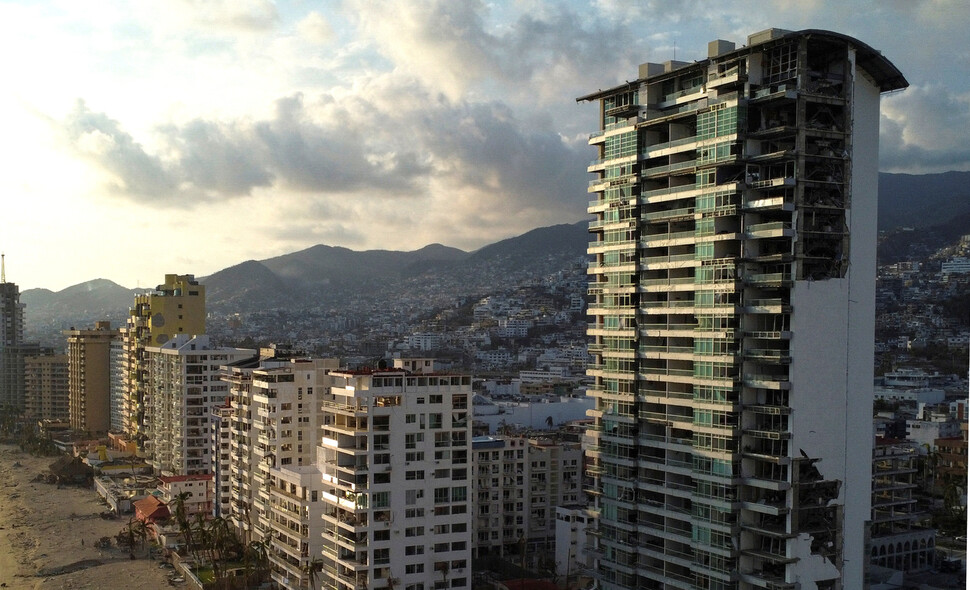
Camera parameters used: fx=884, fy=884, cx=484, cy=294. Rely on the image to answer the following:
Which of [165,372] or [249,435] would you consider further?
[165,372]

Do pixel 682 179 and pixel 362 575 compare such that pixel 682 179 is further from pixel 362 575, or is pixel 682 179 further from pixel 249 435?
pixel 249 435

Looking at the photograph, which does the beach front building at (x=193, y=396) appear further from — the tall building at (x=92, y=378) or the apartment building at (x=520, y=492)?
the tall building at (x=92, y=378)

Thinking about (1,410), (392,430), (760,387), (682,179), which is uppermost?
(682,179)

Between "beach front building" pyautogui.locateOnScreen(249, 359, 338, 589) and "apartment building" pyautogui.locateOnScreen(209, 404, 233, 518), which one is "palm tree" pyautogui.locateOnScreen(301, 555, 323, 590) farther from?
"apartment building" pyautogui.locateOnScreen(209, 404, 233, 518)

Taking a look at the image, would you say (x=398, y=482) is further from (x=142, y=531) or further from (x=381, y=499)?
(x=142, y=531)

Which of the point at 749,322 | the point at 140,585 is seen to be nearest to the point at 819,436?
the point at 749,322

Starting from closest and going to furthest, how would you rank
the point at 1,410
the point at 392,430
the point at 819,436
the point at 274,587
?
1. the point at 819,436
2. the point at 392,430
3. the point at 274,587
4. the point at 1,410

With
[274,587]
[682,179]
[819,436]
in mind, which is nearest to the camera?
[819,436]
